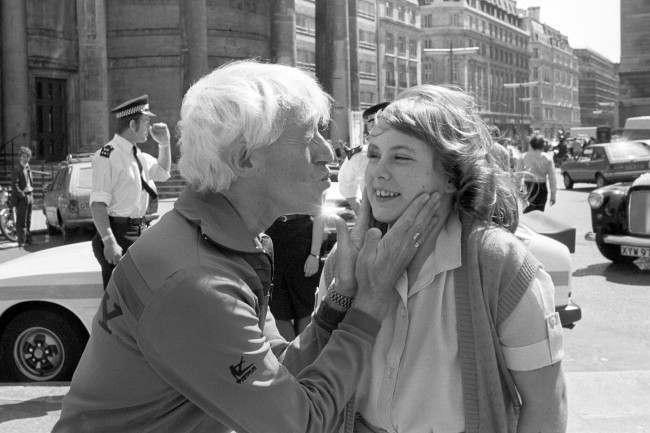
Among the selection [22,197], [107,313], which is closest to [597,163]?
[22,197]

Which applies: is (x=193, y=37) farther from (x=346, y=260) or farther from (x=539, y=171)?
(x=346, y=260)

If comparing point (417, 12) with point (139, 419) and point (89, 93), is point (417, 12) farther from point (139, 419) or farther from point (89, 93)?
point (139, 419)

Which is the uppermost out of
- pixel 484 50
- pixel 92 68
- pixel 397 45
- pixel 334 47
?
pixel 484 50

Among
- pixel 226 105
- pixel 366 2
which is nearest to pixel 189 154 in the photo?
pixel 226 105

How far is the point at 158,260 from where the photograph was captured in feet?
6.77

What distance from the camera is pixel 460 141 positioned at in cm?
264

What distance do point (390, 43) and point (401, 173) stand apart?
10761 cm

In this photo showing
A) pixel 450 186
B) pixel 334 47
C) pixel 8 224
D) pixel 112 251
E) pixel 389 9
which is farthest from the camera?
pixel 389 9

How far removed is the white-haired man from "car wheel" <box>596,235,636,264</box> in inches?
455

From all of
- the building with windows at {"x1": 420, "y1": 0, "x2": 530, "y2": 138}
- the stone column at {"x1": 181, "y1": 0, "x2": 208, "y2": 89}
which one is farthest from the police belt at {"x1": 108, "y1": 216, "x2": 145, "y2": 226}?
the building with windows at {"x1": 420, "y1": 0, "x2": 530, "y2": 138}

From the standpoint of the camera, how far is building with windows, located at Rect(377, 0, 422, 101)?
104312 mm

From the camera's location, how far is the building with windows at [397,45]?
104 m

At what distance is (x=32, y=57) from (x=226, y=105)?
102ft

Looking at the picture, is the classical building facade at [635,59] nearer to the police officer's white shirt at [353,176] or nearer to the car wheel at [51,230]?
the car wheel at [51,230]
